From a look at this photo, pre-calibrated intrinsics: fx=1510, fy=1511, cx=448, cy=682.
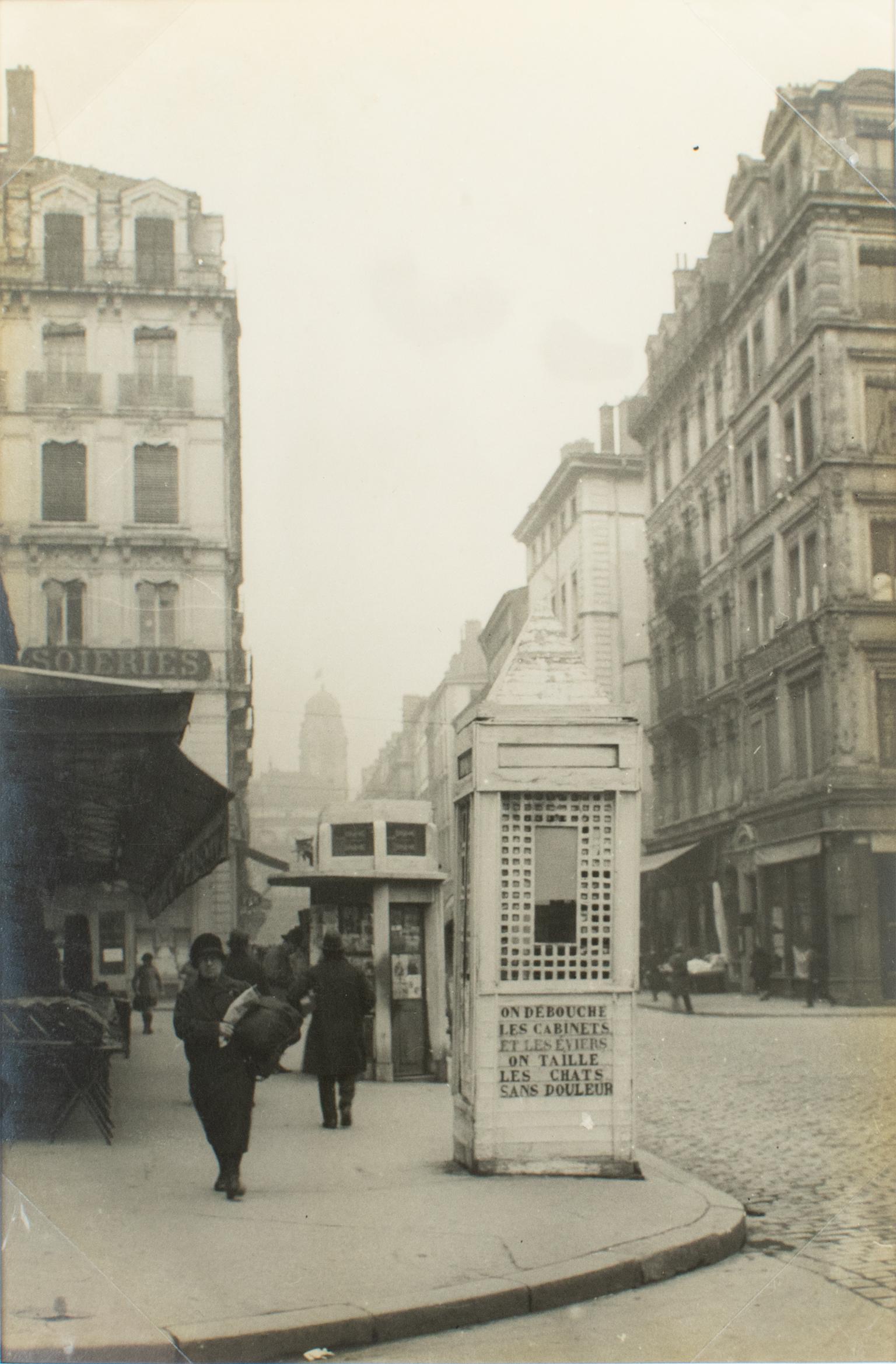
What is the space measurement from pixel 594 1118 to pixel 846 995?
831 inches

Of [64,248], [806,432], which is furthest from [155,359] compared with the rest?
[806,432]

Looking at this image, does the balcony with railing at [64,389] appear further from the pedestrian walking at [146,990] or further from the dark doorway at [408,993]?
the dark doorway at [408,993]

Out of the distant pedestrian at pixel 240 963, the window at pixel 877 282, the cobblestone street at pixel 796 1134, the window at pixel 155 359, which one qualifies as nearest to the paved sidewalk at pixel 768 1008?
the cobblestone street at pixel 796 1134

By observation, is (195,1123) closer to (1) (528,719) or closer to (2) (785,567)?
(1) (528,719)

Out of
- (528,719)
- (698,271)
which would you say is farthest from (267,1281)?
(698,271)

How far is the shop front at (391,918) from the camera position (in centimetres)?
1477

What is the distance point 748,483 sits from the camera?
1252 inches

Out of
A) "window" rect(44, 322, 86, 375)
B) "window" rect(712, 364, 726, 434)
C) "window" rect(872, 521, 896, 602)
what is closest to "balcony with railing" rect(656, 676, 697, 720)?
"window" rect(712, 364, 726, 434)

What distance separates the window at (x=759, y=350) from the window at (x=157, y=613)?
498 inches

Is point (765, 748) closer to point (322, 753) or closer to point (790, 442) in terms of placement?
point (790, 442)

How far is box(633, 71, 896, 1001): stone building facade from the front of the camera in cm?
2772

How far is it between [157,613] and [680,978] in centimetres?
1179

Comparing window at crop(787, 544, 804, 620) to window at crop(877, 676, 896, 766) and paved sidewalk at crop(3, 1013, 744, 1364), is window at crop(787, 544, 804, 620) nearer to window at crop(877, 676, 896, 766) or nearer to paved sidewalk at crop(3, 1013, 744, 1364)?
window at crop(877, 676, 896, 766)

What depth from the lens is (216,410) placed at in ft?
97.3
